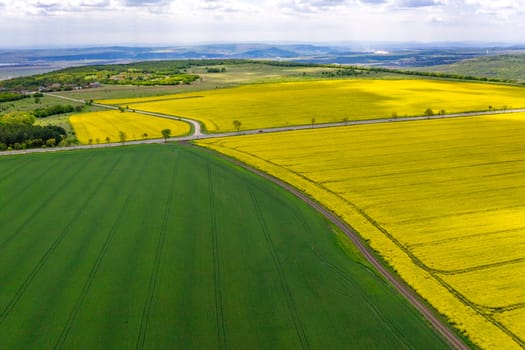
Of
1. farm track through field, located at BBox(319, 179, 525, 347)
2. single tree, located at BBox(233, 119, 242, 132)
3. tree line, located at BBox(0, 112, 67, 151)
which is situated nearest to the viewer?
farm track through field, located at BBox(319, 179, 525, 347)

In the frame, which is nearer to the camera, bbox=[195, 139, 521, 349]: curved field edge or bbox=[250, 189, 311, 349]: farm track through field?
bbox=[195, 139, 521, 349]: curved field edge

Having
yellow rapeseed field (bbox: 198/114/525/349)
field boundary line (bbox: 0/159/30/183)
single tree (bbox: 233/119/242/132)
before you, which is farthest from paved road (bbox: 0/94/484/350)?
field boundary line (bbox: 0/159/30/183)

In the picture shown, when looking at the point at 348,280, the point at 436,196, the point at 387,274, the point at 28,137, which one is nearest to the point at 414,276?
the point at 387,274

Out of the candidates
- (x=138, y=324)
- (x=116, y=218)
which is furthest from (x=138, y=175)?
(x=138, y=324)

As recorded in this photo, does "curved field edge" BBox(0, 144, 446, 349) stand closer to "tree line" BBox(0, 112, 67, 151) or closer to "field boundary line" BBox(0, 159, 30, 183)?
"field boundary line" BBox(0, 159, 30, 183)

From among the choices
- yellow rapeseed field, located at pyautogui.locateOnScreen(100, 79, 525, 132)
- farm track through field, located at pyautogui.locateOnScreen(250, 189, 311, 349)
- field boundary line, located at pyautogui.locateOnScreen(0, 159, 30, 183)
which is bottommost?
farm track through field, located at pyautogui.locateOnScreen(250, 189, 311, 349)
